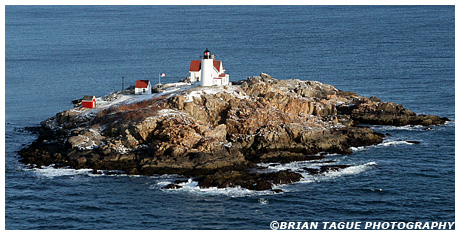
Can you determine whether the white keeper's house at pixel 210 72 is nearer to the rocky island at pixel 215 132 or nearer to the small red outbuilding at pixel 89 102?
the rocky island at pixel 215 132

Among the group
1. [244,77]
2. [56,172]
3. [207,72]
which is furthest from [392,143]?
[244,77]

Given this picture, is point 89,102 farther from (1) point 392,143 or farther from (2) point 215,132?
(1) point 392,143

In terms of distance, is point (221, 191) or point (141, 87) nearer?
point (221, 191)

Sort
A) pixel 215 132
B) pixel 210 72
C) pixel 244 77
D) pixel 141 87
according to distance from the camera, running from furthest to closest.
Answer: pixel 244 77 → pixel 141 87 → pixel 210 72 → pixel 215 132
